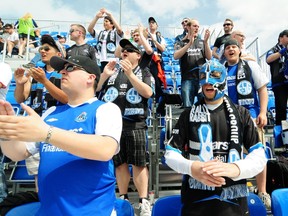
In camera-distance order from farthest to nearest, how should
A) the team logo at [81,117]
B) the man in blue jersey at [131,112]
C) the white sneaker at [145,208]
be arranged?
1. the man in blue jersey at [131,112]
2. the white sneaker at [145,208]
3. the team logo at [81,117]

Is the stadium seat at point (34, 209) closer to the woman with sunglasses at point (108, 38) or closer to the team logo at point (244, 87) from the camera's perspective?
the team logo at point (244, 87)

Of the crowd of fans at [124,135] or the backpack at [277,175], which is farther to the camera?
the backpack at [277,175]

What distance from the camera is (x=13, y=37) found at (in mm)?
9844

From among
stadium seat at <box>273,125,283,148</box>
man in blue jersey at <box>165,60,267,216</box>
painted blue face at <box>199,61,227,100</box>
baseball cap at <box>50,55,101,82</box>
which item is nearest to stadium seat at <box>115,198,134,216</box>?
man in blue jersey at <box>165,60,267,216</box>

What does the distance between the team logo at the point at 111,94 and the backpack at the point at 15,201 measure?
168 centimetres

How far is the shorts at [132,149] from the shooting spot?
321 cm

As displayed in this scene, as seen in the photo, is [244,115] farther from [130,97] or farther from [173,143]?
[130,97]

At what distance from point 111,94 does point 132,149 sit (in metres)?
0.69

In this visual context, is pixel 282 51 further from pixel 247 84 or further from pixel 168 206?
pixel 168 206

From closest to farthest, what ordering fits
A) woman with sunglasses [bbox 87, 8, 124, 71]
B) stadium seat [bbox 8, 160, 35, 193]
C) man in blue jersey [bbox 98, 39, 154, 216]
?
1. man in blue jersey [bbox 98, 39, 154, 216]
2. stadium seat [bbox 8, 160, 35, 193]
3. woman with sunglasses [bbox 87, 8, 124, 71]

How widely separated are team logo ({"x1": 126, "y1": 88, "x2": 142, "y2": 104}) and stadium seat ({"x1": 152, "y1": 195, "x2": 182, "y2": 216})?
1446 millimetres

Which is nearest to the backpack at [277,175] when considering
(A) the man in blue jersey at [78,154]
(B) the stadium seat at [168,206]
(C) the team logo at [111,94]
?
→ (B) the stadium seat at [168,206]

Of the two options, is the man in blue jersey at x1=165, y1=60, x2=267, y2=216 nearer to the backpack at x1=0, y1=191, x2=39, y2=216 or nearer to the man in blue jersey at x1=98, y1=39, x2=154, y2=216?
the backpack at x1=0, y1=191, x2=39, y2=216

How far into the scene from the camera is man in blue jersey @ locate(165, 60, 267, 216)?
70.0 inches
